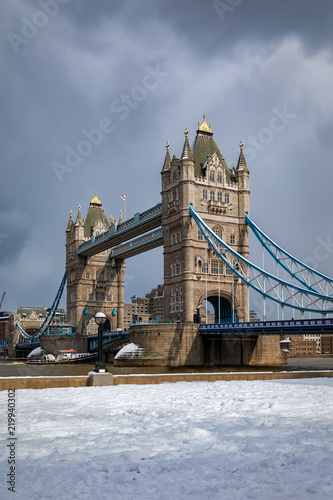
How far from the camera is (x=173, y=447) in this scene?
27.5 feet

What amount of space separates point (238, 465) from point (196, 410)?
4.16m

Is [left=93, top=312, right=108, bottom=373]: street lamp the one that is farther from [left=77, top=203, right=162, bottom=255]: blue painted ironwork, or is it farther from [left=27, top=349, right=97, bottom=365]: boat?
[left=27, top=349, right=97, bottom=365]: boat

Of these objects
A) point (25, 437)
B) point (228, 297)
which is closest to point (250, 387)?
point (25, 437)

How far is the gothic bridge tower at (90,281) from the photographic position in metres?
95.5

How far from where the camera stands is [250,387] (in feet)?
51.7

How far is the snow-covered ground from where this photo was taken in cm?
660

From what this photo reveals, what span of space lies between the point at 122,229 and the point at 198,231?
2097 centimetres

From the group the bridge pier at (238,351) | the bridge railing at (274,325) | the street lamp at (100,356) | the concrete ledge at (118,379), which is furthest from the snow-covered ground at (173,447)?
the bridge pier at (238,351)

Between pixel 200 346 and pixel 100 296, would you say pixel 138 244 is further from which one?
pixel 200 346

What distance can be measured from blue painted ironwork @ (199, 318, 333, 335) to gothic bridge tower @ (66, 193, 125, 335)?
43.2 m

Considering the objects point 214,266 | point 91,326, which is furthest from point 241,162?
point 91,326

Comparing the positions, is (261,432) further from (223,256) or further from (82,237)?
(82,237)

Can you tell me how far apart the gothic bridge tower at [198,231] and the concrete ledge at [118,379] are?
40630 mm

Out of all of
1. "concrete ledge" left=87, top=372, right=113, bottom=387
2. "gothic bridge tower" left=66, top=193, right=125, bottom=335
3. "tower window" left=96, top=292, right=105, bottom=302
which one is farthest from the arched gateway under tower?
"concrete ledge" left=87, top=372, right=113, bottom=387
